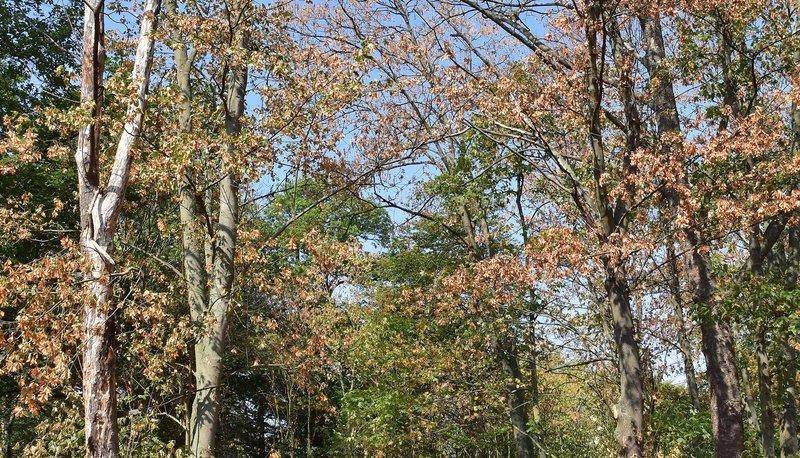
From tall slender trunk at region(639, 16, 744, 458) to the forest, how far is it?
1.2 inches

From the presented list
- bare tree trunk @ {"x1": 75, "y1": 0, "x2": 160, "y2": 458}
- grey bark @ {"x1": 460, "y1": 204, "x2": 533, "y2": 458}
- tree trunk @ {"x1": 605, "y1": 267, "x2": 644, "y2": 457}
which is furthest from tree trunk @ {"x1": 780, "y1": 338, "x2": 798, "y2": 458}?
bare tree trunk @ {"x1": 75, "y1": 0, "x2": 160, "y2": 458}

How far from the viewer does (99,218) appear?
21.6ft

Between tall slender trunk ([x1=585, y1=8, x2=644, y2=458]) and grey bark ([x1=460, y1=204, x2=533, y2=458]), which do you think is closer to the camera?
tall slender trunk ([x1=585, y1=8, x2=644, y2=458])

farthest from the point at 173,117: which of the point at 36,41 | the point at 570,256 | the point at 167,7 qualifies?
the point at 36,41

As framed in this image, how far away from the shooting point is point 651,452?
11594 mm

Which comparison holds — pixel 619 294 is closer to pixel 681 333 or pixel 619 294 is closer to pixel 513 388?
pixel 681 333

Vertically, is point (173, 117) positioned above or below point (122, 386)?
above

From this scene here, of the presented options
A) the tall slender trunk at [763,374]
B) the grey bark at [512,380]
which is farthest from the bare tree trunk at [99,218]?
the tall slender trunk at [763,374]

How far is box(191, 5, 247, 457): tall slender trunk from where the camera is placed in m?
8.20

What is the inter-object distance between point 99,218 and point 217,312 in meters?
2.46

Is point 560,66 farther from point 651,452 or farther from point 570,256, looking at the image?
point 651,452

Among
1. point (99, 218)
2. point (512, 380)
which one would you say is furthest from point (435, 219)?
point (99, 218)

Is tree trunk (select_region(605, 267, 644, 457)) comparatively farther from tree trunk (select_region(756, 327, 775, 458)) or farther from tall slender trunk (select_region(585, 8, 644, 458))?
tree trunk (select_region(756, 327, 775, 458))

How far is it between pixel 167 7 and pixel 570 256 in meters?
6.91
